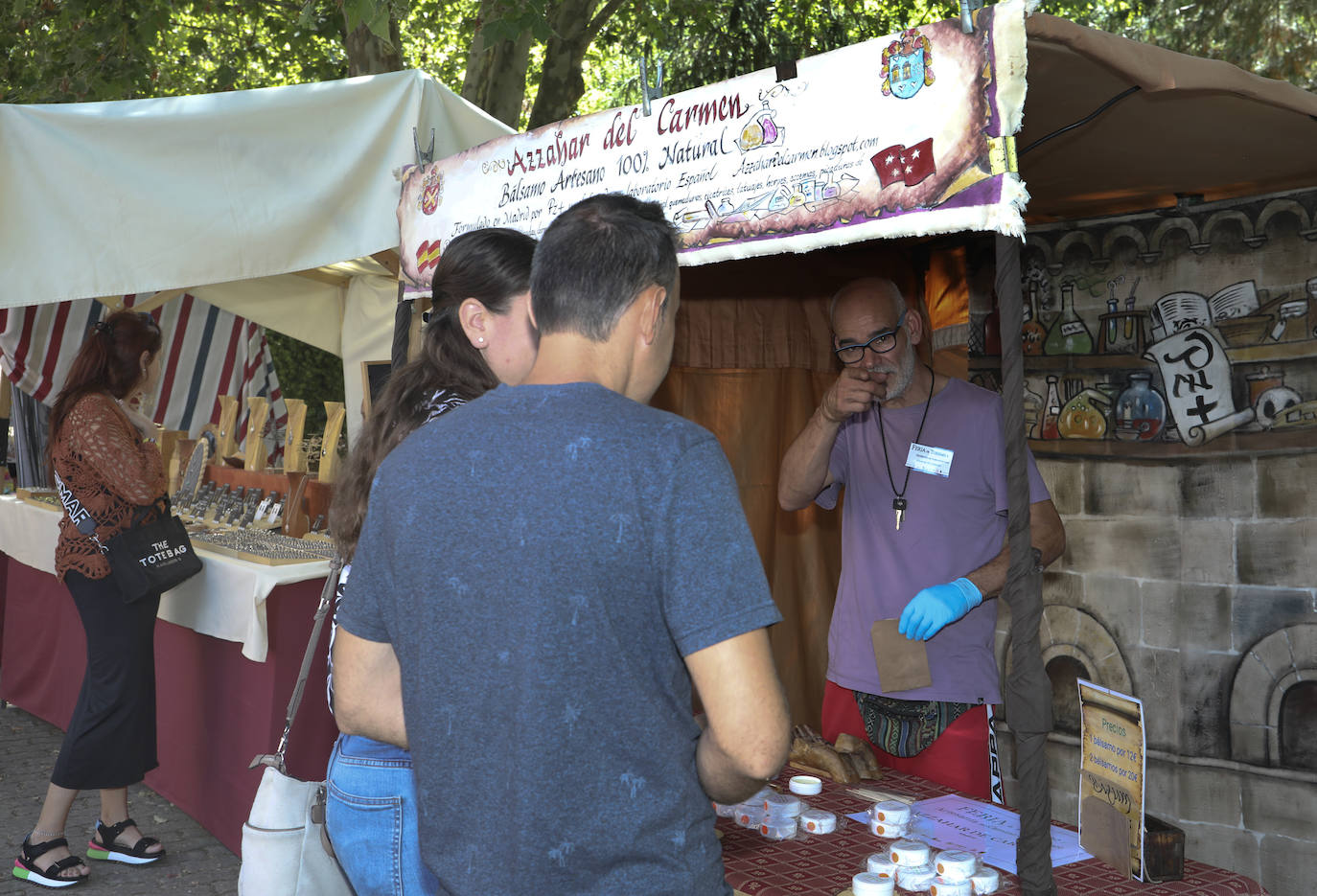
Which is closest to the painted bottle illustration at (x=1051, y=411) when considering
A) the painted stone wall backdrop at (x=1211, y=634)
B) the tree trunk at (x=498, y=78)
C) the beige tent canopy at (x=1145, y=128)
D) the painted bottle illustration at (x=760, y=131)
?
the painted stone wall backdrop at (x=1211, y=634)

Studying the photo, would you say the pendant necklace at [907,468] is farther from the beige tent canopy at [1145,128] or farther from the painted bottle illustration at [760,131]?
the painted bottle illustration at [760,131]

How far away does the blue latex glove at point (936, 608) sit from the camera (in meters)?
2.54

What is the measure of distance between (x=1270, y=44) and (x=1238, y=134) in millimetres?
6055

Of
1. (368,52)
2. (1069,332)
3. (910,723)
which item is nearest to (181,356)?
(368,52)

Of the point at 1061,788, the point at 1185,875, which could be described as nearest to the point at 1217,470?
Result: the point at 1061,788

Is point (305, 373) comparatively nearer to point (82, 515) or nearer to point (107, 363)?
point (107, 363)

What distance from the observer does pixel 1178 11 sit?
8.16 meters

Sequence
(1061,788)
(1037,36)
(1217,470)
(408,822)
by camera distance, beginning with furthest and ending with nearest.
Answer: (1061,788) < (1217,470) < (1037,36) < (408,822)

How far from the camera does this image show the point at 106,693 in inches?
149

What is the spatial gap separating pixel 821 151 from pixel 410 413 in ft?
2.81

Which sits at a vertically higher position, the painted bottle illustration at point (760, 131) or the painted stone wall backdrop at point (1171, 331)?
the painted bottle illustration at point (760, 131)

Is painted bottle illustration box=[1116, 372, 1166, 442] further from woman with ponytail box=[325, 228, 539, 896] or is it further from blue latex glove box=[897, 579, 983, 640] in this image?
woman with ponytail box=[325, 228, 539, 896]

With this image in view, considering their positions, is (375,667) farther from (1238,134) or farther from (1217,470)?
(1217,470)

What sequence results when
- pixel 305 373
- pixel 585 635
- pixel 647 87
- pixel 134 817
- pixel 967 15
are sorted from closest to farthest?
pixel 585 635
pixel 967 15
pixel 647 87
pixel 134 817
pixel 305 373
